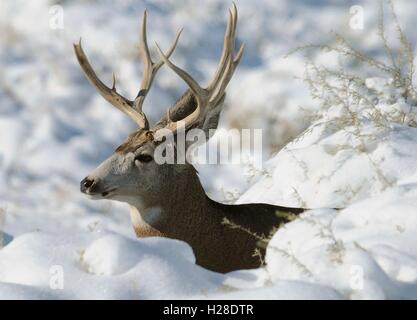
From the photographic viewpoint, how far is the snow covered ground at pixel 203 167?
3.27 meters

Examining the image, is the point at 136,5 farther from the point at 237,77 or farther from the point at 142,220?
the point at 142,220

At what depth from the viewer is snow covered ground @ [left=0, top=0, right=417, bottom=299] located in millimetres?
3270

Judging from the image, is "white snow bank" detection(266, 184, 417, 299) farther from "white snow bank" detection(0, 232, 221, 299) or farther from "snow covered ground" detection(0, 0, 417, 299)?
Result: "white snow bank" detection(0, 232, 221, 299)

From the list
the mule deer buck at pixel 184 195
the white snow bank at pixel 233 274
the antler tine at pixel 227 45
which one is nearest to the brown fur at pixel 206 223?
the mule deer buck at pixel 184 195

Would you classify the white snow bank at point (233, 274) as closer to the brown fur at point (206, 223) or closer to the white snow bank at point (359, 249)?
the white snow bank at point (359, 249)

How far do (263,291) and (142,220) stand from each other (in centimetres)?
243

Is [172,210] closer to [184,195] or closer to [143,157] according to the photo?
[184,195]

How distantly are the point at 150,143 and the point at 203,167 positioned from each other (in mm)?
5051

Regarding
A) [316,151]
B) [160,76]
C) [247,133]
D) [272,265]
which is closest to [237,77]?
[160,76]

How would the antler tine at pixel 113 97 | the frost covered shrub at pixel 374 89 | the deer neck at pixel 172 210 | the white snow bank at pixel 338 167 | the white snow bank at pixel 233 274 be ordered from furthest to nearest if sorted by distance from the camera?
the frost covered shrub at pixel 374 89 < the antler tine at pixel 113 97 < the deer neck at pixel 172 210 < the white snow bank at pixel 338 167 < the white snow bank at pixel 233 274

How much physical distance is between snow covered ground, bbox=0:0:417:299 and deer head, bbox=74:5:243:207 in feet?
1.42

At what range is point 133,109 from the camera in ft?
18.8

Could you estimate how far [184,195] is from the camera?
218 inches

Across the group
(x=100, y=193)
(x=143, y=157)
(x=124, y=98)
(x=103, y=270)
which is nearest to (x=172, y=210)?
(x=143, y=157)
